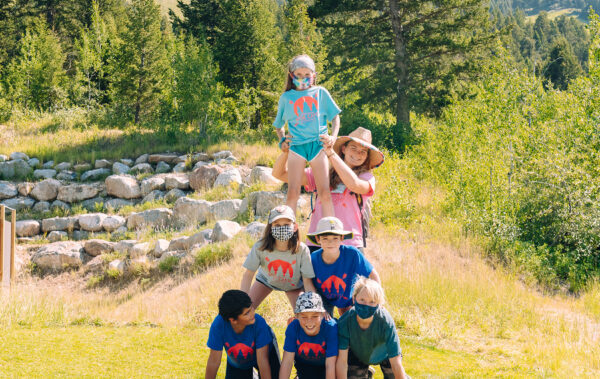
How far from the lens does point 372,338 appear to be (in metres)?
4.02

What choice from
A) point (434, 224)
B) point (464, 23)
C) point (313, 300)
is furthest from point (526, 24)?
point (313, 300)

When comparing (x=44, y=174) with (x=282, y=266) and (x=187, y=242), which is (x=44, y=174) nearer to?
(x=187, y=242)

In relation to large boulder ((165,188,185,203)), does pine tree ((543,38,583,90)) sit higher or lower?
higher

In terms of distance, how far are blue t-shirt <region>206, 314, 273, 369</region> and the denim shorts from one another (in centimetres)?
178

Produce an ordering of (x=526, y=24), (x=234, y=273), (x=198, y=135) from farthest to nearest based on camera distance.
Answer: (x=526, y=24)
(x=198, y=135)
(x=234, y=273)

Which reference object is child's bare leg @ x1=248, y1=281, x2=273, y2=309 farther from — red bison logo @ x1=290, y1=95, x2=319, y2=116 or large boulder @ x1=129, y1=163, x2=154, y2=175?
large boulder @ x1=129, y1=163, x2=154, y2=175

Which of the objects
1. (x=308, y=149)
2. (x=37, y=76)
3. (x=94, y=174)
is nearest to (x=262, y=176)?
(x=94, y=174)

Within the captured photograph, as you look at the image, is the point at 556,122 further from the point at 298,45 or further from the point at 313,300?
the point at 313,300

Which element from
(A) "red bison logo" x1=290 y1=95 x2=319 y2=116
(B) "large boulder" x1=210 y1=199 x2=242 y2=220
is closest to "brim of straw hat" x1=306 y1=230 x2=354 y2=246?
(A) "red bison logo" x1=290 y1=95 x2=319 y2=116

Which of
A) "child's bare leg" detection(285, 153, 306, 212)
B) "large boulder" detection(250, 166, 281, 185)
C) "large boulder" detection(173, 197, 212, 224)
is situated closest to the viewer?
"child's bare leg" detection(285, 153, 306, 212)

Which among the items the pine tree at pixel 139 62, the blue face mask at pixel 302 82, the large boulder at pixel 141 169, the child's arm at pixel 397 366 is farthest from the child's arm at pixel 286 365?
the pine tree at pixel 139 62

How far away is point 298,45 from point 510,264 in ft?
36.3

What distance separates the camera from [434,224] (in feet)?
40.0

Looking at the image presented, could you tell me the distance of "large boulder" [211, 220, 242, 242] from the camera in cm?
1239
